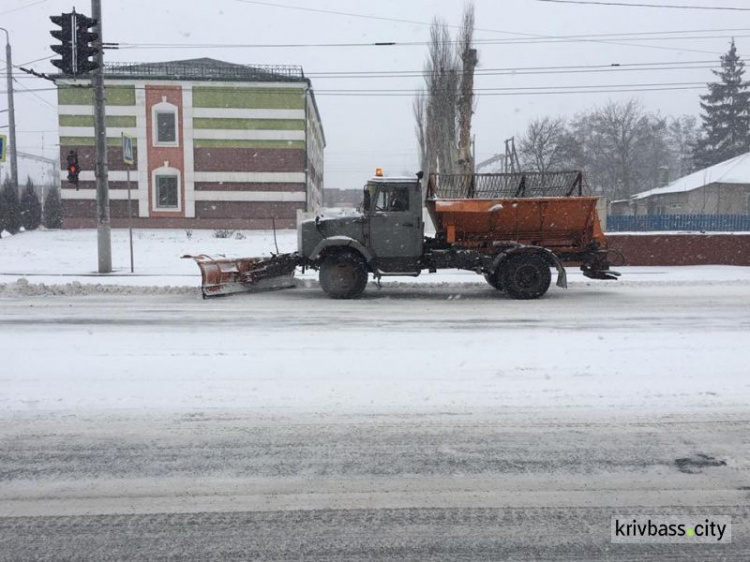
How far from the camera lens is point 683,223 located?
2834 centimetres

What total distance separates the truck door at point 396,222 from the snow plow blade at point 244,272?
2.04m

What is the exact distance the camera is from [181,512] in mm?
3746

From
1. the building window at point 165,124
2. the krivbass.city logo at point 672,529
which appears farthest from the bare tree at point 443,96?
the krivbass.city logo at point 672,529

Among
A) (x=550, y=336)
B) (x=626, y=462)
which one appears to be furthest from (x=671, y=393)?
(x=550, y=336)

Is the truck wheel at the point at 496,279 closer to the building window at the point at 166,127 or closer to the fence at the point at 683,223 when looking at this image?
the fence at the point at 683,223

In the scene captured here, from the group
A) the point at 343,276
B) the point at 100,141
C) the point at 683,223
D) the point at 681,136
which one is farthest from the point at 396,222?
the point at 681,136

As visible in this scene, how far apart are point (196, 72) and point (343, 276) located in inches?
1160

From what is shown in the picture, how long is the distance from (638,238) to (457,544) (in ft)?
62.6

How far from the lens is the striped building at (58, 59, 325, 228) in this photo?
37.9m

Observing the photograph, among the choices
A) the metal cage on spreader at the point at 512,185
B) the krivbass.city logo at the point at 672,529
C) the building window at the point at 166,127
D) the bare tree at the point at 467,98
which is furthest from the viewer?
the building window at the point at 166,127

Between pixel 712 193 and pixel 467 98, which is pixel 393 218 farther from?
pixel 712 193

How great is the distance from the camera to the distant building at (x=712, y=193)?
4494 cm

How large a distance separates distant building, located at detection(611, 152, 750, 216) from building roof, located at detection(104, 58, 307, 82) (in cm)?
2960

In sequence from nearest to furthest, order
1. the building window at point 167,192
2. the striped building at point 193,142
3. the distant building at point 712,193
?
the striped building at point 193,142 < the building window at point 167,192 < the distant building at point 712,193
